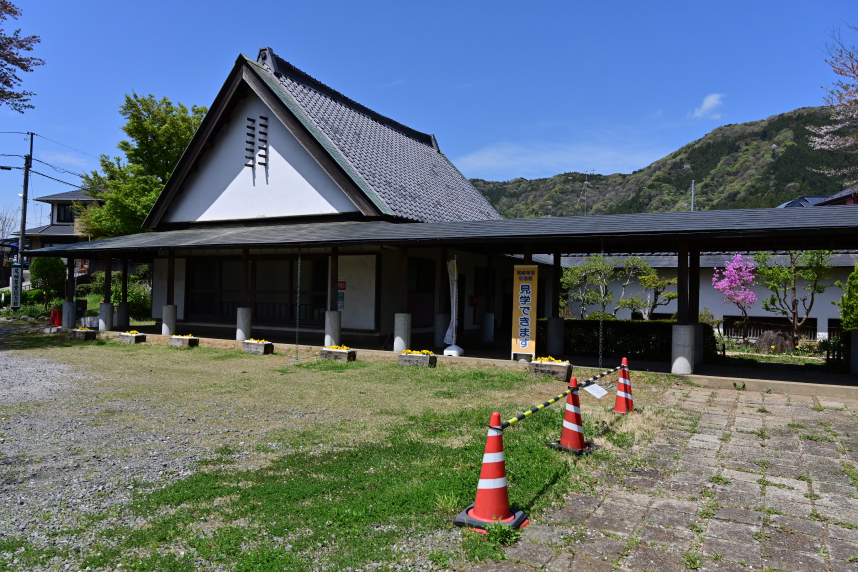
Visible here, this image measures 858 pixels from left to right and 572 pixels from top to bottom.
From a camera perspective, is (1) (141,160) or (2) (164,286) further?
(1) (141,160)

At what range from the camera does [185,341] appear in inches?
643

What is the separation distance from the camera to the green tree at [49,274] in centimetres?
3138

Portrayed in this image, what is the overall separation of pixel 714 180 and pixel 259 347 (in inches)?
2986

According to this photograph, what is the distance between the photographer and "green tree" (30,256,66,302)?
103ft

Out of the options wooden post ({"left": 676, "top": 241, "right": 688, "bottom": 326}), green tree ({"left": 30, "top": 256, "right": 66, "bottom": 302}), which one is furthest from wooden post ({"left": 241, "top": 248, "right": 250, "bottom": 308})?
green tree ({"left": 30, "top": 256, "right": 66, "bottom": 302})

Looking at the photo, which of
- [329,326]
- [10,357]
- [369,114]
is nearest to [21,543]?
[329,326]

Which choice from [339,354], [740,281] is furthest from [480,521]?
[740,281]

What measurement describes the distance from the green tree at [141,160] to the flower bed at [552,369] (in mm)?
22285

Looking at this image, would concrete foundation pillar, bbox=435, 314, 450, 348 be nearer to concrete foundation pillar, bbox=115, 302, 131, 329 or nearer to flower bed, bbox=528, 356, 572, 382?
flower bed, bbox=528, 356, 572, 382

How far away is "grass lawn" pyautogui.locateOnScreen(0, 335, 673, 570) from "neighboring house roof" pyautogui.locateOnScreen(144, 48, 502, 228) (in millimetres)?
7403

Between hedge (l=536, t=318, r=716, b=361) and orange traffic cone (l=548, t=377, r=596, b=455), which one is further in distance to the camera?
hedge (l=536, t=318, r=716, b=361)

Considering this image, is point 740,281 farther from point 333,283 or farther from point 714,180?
point 714,180

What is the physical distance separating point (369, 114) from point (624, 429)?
19756mm

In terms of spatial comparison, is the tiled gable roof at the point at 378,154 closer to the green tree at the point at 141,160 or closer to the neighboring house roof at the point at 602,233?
the neighboring house roof at the point at 602,233
